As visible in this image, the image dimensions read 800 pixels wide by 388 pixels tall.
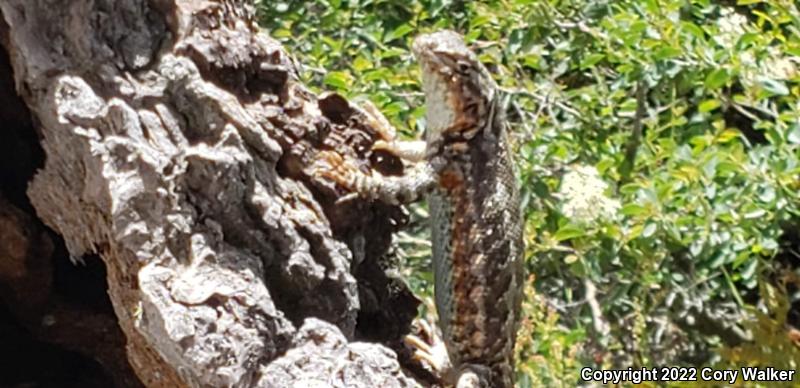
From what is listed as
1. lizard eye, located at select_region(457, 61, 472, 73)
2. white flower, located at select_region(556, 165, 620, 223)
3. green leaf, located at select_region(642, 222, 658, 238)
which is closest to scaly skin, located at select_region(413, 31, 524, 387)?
lizard eye, located at select_region(457, 61, 472, 73)

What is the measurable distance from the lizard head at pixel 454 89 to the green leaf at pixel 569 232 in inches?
29.4

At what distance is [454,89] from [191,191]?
1363 mm

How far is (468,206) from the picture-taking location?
3941mm

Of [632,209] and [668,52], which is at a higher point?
[668,52]

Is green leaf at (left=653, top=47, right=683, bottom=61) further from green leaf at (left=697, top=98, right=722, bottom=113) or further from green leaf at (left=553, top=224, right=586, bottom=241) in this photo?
green leaf at (left=553, top=224, right=586, bottom=241)

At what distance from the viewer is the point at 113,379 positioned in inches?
143

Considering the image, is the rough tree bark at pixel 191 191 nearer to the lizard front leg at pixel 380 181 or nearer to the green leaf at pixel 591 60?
the lizard front leg at pixel 380 181

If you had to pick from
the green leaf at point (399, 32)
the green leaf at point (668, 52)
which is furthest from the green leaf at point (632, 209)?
the green leaf at point (399, 32)

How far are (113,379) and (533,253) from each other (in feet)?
5.80

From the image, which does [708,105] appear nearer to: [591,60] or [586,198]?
[591,60]

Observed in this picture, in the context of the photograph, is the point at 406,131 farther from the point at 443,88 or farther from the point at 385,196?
the point at 385,196

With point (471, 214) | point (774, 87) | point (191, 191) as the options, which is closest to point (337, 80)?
point (471, 214)

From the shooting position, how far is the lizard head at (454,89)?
408 cm

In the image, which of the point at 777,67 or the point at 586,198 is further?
the point at 777,67
